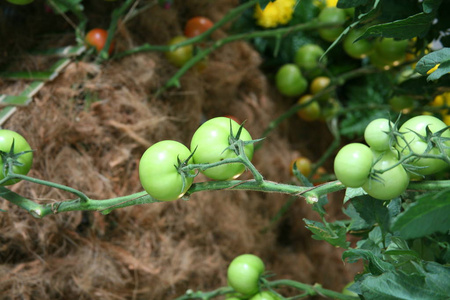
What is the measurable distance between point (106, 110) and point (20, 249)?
0.31 m

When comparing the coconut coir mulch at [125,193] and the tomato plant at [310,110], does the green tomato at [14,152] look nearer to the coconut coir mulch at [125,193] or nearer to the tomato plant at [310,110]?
the coconut coir mulch at [125,193]

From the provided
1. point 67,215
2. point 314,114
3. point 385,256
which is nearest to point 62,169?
point 67,215

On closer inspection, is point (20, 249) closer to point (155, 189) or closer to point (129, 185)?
point (129, 185)

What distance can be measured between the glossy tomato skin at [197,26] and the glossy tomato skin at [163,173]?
2.01 ft

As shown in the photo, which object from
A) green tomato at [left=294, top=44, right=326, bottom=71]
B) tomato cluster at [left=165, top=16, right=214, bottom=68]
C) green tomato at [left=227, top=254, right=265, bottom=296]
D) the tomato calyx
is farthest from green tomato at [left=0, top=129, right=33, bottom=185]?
green tomato at [left=294, top=44, right=326, bottom=71]

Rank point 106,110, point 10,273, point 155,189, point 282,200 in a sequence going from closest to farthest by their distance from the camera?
point 155,189 < point 10,273 < point 106,110 < point 282,200

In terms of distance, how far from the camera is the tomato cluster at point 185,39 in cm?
100

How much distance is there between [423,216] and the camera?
1.27 feet

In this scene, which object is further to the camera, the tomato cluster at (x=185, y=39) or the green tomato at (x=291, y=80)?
the green tomato at (x=291, y=80)

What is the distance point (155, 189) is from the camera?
500 mm

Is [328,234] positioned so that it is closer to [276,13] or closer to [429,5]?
[429,5]

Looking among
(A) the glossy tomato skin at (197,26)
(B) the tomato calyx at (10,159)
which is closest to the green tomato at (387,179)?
(B) the tomato calyx at (10,159)

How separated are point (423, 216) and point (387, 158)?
10 cm

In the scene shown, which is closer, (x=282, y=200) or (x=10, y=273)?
(x=10, y=273)
